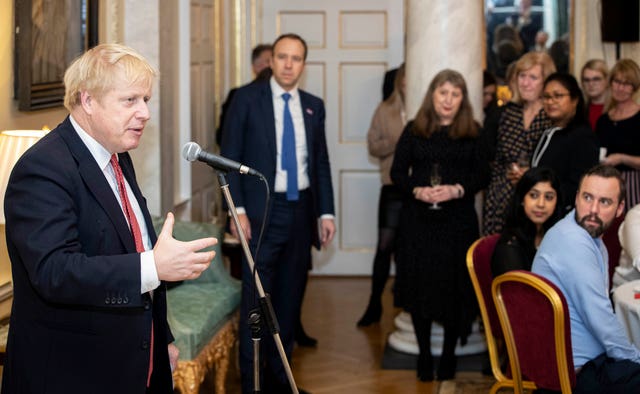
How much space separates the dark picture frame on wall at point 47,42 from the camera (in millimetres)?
4082

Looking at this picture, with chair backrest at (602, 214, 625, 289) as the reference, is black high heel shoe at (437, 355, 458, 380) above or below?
below

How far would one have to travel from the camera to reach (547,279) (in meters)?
3.63

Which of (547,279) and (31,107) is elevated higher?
(31,107)

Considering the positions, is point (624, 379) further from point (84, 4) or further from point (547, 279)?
point (84, 4)

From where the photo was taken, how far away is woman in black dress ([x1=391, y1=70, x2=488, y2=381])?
17.9 feet

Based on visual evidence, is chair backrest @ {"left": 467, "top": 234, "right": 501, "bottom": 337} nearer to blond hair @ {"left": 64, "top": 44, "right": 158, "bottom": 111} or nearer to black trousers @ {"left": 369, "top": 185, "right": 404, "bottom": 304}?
blond hair @ {"left": 64, "top": 44, "right": 158, "bottom": 111}

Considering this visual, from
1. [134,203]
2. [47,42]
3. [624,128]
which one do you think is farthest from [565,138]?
[134,203]

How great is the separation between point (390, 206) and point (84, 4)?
8.79 ft

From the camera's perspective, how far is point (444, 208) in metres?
5.48

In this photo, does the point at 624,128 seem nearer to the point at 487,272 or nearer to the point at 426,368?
the point at 426,368

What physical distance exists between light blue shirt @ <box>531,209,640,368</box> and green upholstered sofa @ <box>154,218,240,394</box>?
161 centimetres

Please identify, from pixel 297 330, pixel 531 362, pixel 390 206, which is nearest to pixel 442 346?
pixel 297 330

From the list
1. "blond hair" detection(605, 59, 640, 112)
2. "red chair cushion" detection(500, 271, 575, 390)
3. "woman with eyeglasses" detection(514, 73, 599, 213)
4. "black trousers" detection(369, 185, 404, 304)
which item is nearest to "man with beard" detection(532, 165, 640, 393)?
"red chair cushion" detection(500, 271, 575, 390)

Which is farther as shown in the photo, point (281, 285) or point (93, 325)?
point (281, 285)
